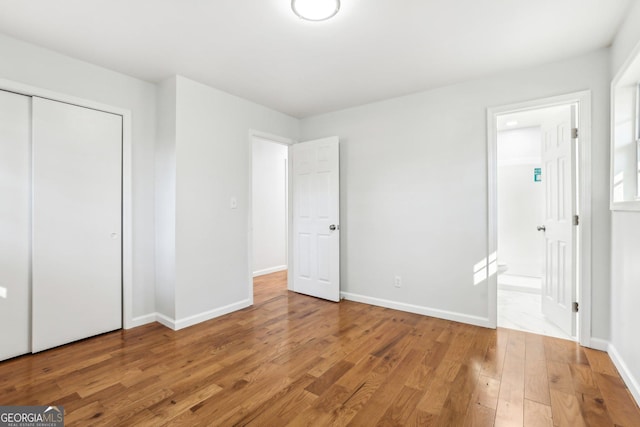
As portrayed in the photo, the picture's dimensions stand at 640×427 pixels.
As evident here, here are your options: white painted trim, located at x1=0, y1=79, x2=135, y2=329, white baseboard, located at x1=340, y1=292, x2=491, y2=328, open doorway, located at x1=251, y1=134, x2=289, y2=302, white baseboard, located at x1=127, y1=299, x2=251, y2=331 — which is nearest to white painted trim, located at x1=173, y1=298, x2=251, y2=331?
white baseboard, located at x1=127, y1=299, x2=251, y2=331

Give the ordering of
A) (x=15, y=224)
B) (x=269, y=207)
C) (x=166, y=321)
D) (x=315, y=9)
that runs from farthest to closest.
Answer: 1. (x=269, y=207)
2. (x=166, y=321)
3. (x=15, y=224)
4. (x=315, y=9)

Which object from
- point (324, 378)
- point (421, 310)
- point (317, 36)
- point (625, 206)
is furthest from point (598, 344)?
point (317, 36)

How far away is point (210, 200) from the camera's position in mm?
3320

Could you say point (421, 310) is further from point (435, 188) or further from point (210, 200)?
A: point (210, 200)

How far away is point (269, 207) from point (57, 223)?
11.6ft

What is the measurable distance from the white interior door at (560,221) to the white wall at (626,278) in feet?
1.28

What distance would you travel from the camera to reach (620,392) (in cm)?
195

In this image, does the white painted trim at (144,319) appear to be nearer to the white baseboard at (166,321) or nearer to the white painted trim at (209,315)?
the white baseboard at (166,321)

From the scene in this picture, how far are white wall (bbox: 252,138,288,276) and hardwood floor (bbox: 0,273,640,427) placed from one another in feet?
8.62

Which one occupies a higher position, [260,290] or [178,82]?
[178,82]

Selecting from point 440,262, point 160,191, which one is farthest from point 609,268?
point 160,191

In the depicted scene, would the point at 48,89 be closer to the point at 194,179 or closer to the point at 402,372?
the point at 194,179

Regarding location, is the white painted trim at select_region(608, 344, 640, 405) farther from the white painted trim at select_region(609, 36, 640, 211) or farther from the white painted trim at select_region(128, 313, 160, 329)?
the white painted trim at select_region(128, 313, 160, 329)

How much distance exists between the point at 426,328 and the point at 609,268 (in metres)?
1.57
